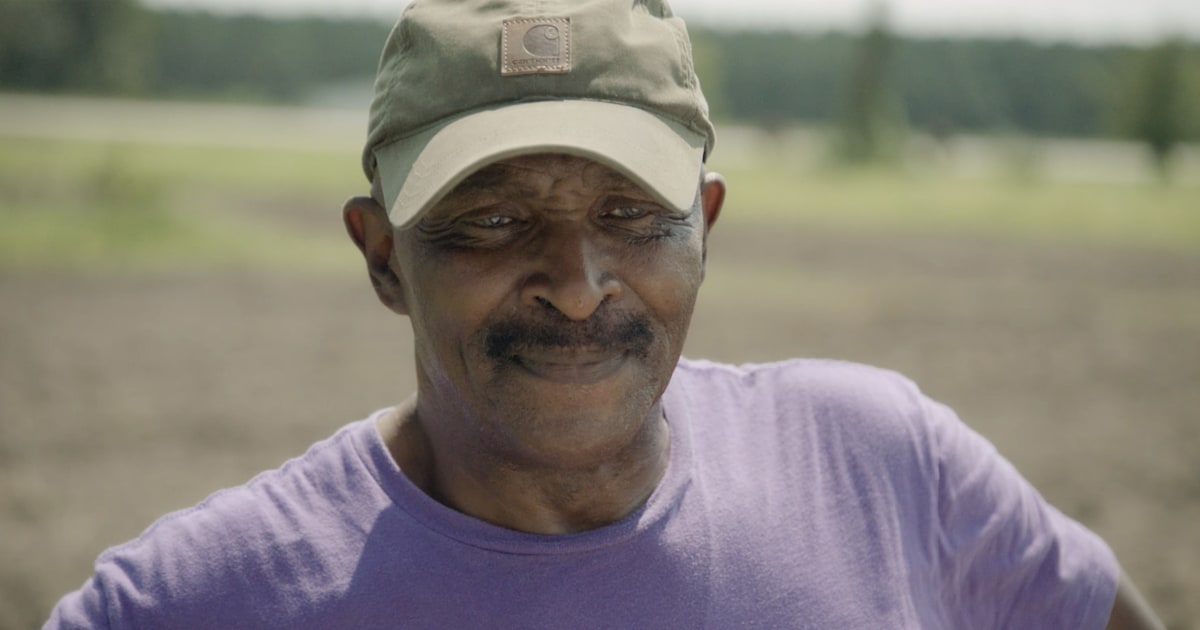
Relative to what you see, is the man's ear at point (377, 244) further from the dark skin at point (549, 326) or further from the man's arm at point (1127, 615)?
the man's arm at point (1127, 615)

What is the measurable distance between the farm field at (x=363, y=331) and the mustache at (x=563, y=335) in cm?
386

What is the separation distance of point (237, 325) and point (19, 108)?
27.1 m

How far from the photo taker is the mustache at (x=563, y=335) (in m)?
1.61

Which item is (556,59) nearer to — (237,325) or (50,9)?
(237,325)

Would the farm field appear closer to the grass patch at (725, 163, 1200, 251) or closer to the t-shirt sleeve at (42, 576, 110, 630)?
the grass patch at (725, 163, 1200, 251)

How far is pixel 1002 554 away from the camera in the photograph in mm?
1870

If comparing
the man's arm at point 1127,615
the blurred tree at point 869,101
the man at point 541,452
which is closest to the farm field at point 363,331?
the man's arm at point 1127,615

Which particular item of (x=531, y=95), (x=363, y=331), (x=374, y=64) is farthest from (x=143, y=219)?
(x=374, y=64)

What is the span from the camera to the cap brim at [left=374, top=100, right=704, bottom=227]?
1555 millimetres

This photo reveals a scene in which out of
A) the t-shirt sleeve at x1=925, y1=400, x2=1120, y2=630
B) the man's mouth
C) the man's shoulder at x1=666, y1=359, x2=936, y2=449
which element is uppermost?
the man's mouth

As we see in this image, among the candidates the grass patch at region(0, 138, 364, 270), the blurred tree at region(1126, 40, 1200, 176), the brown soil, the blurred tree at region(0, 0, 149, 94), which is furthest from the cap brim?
the blurred tree at region(0, 0, 149, 94)

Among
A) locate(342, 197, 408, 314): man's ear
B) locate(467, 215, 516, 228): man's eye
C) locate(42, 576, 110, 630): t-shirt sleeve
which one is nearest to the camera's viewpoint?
locate(42, 576, 110, 630): t-shirt sleeve

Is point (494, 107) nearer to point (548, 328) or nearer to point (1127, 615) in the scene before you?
point (548, 328)

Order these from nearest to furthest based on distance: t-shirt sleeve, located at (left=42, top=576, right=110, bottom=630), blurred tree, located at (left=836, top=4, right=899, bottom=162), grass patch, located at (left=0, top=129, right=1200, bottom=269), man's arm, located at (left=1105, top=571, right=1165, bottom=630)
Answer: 1. t-shirt sleeve, located at (left=42, top=576, right=110, bottom=630)
2. man's arm, located at (left=1105, top=571, right=1165, bottom=630)
3. grass patch, located at (left=0, top=129, right=1200, bottom=269)
4. blurred tree, located at (left=836, top=4, right=899, bottom=162)
